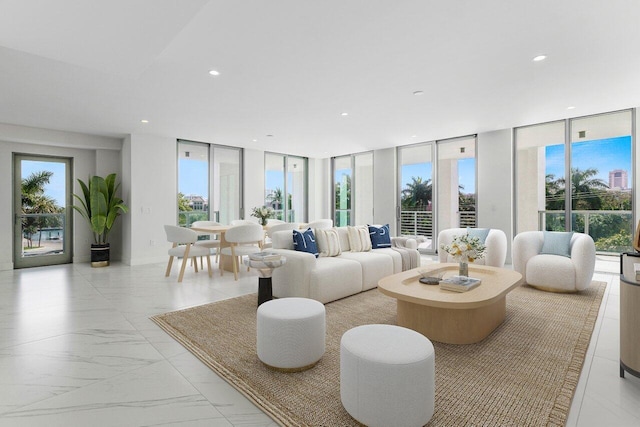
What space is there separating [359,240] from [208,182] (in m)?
4.57

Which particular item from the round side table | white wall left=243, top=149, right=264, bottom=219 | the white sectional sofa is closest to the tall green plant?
white wall left=243, top=149, right=264, bottom=219

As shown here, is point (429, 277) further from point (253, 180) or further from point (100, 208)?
point (100, 208)

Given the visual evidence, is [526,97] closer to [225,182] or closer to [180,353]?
[180,353]

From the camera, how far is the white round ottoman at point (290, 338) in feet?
7.19

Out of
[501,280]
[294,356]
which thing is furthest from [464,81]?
[294,356]

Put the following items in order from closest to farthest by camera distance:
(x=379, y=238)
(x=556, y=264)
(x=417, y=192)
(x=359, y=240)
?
(x=556, y=264) < (x=359, y=240) < (x=379, y=238) < (x=417, y=192)

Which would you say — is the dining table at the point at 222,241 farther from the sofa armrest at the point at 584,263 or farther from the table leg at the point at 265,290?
the sofa armrest at the point at 584,263

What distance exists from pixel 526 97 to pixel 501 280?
112 inches

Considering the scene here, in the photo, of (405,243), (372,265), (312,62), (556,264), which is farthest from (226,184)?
(556,264)

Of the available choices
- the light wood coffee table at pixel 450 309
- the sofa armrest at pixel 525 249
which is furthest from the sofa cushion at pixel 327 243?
the sofa armrest at pixel 525 249

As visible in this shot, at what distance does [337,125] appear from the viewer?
6129 mm

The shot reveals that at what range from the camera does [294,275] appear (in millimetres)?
3738

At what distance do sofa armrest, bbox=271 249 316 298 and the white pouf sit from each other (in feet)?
6.30

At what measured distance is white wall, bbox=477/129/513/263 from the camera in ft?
21.1
